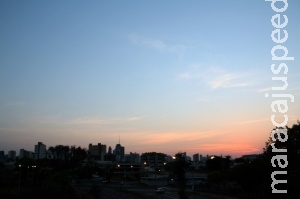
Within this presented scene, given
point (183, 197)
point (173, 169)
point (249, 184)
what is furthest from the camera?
point (249, 184)

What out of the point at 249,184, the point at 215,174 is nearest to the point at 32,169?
the point at 215,174

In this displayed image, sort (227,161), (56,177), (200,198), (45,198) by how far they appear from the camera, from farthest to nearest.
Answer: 1. (227,161)
2. (56,177)
3. (200,198)
4. (45,198)

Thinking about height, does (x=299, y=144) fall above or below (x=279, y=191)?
above

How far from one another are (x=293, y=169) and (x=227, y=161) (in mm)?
96647

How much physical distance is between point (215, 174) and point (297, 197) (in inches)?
1522

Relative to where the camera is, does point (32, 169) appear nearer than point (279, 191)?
No

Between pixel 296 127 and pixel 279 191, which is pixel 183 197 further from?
pixel 296 127

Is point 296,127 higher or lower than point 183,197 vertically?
higher

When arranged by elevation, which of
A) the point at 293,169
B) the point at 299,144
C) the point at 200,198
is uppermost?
the point at 299,144

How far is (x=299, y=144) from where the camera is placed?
5731cm

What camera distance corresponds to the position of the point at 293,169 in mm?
56969

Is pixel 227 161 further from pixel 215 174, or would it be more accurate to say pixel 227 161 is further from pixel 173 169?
pixel 173 169

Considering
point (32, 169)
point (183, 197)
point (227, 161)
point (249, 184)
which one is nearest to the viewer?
point (183, 197)

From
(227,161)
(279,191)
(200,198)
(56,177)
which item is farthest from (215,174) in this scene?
(227,161)
